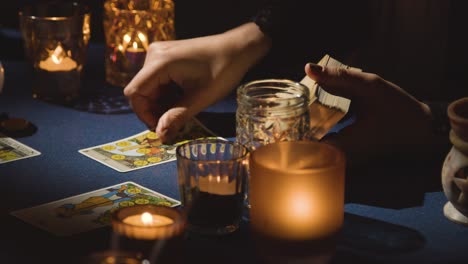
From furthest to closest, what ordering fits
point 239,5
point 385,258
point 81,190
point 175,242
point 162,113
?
point 239,5
point 162,113
point 81,190
point 385,258
point 175,242

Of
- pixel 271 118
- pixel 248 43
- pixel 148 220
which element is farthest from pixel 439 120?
pixel 148 220

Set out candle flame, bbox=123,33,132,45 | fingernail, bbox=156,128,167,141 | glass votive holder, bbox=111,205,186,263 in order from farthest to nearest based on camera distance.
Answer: candle flame, bbox=123,33,132,45, fingernail, bbox=156,128,167,141, glass votive holder, bbox=111,205,186,263

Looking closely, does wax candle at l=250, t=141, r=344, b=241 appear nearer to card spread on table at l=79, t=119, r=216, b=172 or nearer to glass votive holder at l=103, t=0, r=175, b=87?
card spread on table at l=79, t=119, r=216, b=172

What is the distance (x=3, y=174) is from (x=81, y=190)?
17 centimetres

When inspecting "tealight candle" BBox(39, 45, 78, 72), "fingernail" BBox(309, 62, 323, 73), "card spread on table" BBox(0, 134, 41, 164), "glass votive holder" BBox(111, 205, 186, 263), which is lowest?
"card spread on table" BBox(0, 134, 41, 164)

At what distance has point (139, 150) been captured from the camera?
1.45 meters

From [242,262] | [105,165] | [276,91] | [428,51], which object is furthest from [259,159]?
[428,51]

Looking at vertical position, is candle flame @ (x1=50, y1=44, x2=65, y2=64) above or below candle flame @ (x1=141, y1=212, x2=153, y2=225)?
above

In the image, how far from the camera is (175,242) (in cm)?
94

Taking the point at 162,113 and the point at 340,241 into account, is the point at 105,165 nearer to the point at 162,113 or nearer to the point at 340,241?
the point at 162,113

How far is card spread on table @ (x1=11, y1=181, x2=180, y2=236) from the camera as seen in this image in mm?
1136

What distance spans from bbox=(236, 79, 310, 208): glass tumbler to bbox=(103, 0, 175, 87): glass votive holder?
2.05ft

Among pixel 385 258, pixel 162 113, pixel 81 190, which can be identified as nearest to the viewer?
pixel 385 258

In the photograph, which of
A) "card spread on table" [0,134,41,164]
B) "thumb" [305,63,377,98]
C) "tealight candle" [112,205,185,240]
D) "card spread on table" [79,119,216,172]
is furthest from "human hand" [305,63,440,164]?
"card spread on table" [0,134,41,164]
